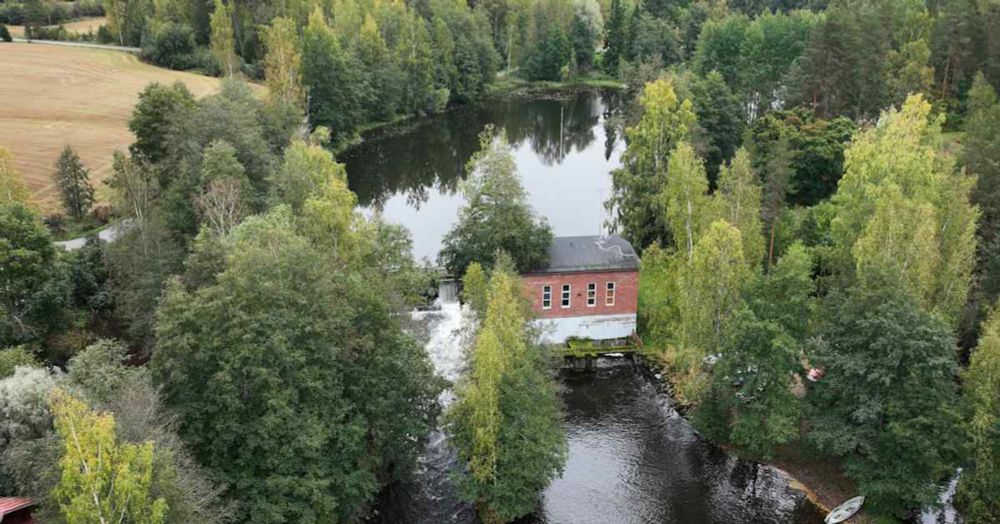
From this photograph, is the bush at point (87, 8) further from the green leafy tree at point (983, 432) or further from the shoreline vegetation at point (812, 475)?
the green leafy tree at point (983, 432)

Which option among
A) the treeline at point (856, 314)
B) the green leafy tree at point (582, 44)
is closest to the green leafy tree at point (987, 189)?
the treeline at point (856, 314)

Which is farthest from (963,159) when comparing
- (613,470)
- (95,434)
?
Result: (95,434)

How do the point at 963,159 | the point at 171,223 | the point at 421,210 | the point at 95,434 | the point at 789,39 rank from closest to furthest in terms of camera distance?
the point at 95,434
the point at 171,223
the point at 963,159
the point at 421,210
the point at 789,39

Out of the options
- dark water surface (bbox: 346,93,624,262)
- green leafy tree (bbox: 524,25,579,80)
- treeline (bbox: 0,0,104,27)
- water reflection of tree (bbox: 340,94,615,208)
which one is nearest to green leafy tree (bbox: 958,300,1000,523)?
dark water surface (bbox: 346,93,624,262)

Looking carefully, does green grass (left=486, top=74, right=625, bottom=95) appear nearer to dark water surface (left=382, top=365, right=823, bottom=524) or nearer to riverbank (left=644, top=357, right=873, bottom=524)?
dark water surface (left=382, top=365, right=823, bottom=524)

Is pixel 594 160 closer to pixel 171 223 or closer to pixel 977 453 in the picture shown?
pixel 171 223
